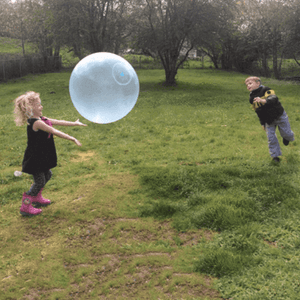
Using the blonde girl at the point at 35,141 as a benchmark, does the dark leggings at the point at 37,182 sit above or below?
below

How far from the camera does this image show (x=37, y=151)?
14.6ft

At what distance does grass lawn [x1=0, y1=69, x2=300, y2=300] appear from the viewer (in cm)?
334

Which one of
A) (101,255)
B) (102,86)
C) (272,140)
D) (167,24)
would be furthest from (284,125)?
(167,24)

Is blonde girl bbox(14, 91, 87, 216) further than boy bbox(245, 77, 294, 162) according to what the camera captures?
No

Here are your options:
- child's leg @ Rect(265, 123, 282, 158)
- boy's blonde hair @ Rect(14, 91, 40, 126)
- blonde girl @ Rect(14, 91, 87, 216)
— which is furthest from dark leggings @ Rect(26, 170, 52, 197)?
child's leg @ Rect(265, 123, 282, 158)

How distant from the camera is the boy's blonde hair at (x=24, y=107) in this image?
4215 mm

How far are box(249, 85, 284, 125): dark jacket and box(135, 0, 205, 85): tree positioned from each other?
12059 millimetres

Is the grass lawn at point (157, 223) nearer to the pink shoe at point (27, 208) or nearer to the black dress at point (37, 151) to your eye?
the pink shoe at point (27, 208)

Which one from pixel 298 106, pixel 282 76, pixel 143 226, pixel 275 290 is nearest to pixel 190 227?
pixel 143 226

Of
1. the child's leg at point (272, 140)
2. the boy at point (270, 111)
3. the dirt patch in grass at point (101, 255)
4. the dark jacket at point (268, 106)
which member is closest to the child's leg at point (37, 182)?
the dirt patch in grass at point (101, 255)

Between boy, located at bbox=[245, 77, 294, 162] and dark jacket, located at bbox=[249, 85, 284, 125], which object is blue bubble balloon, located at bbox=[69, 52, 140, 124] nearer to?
boy, located at bbox=[245, 77, 294, 162]

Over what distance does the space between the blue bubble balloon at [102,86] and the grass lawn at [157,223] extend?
1.84 metres

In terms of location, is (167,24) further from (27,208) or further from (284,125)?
(27,208)

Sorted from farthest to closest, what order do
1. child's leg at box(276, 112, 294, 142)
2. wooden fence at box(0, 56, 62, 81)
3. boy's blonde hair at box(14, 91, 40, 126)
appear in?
wooden fence at box(0, 56, 62, 81) < child's leg at box(276, 112, 294, 142) < boy's blonde hair at box(14, 91, 40, 126)
